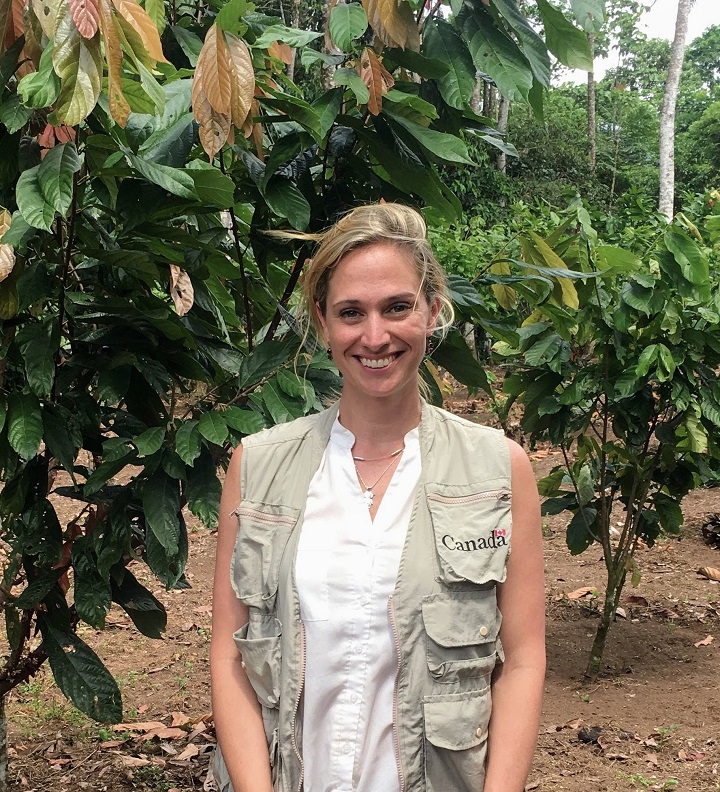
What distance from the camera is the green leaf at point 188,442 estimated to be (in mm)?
2096

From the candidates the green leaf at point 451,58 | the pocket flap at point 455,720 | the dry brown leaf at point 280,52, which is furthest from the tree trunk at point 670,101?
the pocket flap at point 455,720

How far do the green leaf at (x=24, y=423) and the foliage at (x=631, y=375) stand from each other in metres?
1.95

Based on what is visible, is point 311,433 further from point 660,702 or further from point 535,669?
point 660,702

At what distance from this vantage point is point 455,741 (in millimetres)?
1561

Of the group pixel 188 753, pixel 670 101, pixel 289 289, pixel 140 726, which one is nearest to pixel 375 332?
pixel 289 289

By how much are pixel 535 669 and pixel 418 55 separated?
1381mm

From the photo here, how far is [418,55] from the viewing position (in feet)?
7.45

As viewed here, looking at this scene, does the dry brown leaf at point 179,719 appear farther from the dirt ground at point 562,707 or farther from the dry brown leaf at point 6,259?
the dry brown leaf at point 6,259

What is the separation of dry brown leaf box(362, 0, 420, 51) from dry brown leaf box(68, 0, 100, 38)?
777mm

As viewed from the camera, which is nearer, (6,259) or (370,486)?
(370,486)

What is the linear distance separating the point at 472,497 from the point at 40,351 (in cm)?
108

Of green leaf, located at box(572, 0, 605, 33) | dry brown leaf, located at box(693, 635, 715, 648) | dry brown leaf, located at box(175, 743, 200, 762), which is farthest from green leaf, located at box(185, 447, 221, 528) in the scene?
dry brown leaf, located at box(693, 635, 715, 648)

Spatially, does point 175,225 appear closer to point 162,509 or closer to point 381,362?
point 162,509

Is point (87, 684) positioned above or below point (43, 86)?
below
